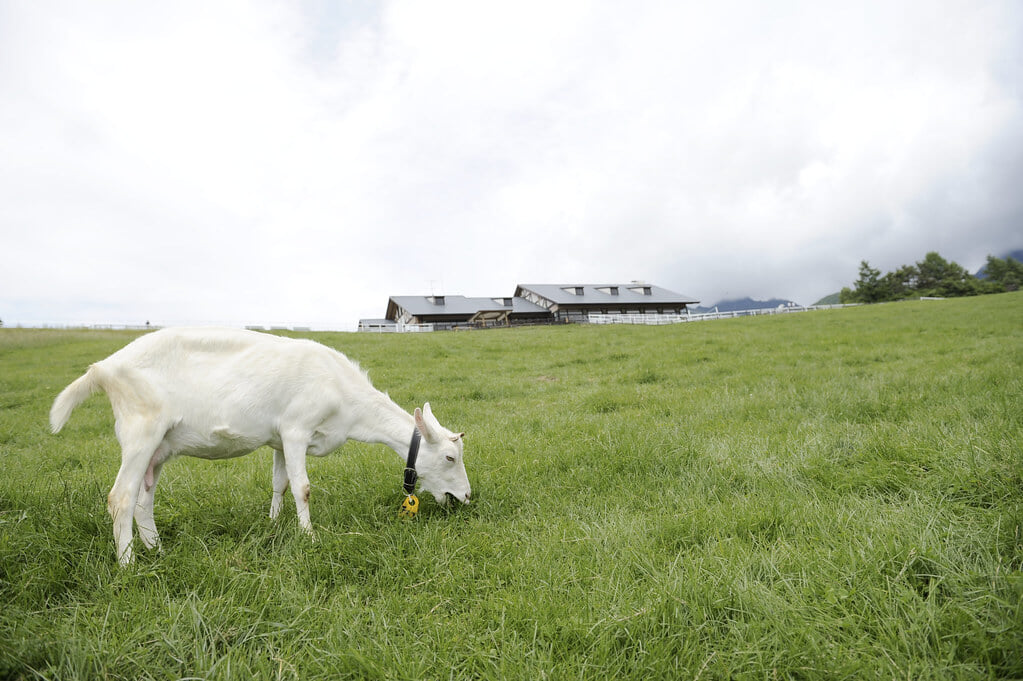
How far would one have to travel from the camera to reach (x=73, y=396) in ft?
11.8

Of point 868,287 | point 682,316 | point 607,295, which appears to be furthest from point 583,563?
point 868,287

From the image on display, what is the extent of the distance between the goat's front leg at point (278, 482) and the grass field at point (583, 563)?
12cm

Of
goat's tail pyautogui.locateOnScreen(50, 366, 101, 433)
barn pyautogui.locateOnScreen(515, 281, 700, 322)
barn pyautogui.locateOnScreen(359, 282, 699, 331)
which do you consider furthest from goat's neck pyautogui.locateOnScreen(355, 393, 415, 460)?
barn pyautogui.locateOnScreen(515, 281, 700, 322)

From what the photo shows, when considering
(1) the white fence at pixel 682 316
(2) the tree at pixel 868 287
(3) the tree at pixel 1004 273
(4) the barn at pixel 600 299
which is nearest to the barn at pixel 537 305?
(4) the barn at pixel 600 299

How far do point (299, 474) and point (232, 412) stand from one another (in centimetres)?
74

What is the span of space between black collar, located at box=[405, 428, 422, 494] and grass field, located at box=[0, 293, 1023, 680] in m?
0.31

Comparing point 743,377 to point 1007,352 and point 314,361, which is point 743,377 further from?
point 314,361

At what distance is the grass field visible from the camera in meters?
2.26

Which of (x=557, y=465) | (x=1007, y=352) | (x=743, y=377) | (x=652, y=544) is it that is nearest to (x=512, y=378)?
(x=743, y=377)

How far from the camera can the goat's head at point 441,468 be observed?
4.40m

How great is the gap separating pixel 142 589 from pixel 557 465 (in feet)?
12.1

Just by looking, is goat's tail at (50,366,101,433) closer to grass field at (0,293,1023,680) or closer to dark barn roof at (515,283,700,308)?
grass field at (0,293,1023,680)

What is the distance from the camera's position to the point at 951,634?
214cm

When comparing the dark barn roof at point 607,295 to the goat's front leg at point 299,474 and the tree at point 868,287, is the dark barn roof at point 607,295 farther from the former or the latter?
the goat's front leg at point 299,474
